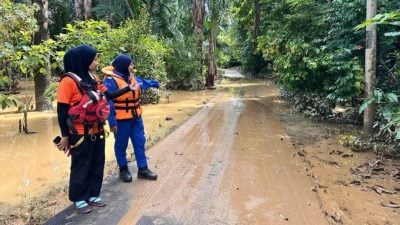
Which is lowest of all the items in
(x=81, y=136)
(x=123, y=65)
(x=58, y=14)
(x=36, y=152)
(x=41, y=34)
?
(x=36, y=152)

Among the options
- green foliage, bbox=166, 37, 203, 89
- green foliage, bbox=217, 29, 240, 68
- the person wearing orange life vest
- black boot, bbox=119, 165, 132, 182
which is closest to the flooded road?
black boot, bbox=119, 165, 132, 182

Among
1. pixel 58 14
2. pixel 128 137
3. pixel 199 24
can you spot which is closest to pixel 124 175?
pixel 128 137

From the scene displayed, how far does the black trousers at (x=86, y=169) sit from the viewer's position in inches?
165

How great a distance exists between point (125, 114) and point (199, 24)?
16.5 metres

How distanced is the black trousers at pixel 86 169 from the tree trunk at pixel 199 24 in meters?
16.4

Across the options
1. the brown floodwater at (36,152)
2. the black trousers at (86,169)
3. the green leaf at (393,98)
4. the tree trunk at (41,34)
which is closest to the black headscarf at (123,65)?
the black trousers at (86,169)

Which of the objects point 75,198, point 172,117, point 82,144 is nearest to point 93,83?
point 82,144

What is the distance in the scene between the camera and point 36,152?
285 inches

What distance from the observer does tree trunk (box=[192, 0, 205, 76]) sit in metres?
20.6

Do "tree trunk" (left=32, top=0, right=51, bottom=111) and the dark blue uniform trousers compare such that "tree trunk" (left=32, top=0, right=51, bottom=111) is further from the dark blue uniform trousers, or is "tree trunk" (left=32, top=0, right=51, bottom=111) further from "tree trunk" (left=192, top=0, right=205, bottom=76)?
"tree trunk" (left=192, top=0, right=205, bottom=76)

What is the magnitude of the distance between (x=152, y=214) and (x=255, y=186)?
62.1 inches

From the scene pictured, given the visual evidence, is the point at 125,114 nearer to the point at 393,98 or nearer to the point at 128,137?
the point at 128,137

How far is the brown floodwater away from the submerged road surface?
0.94 meters

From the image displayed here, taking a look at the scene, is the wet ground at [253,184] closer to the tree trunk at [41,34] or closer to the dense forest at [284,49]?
the dense forest at [284,49]
